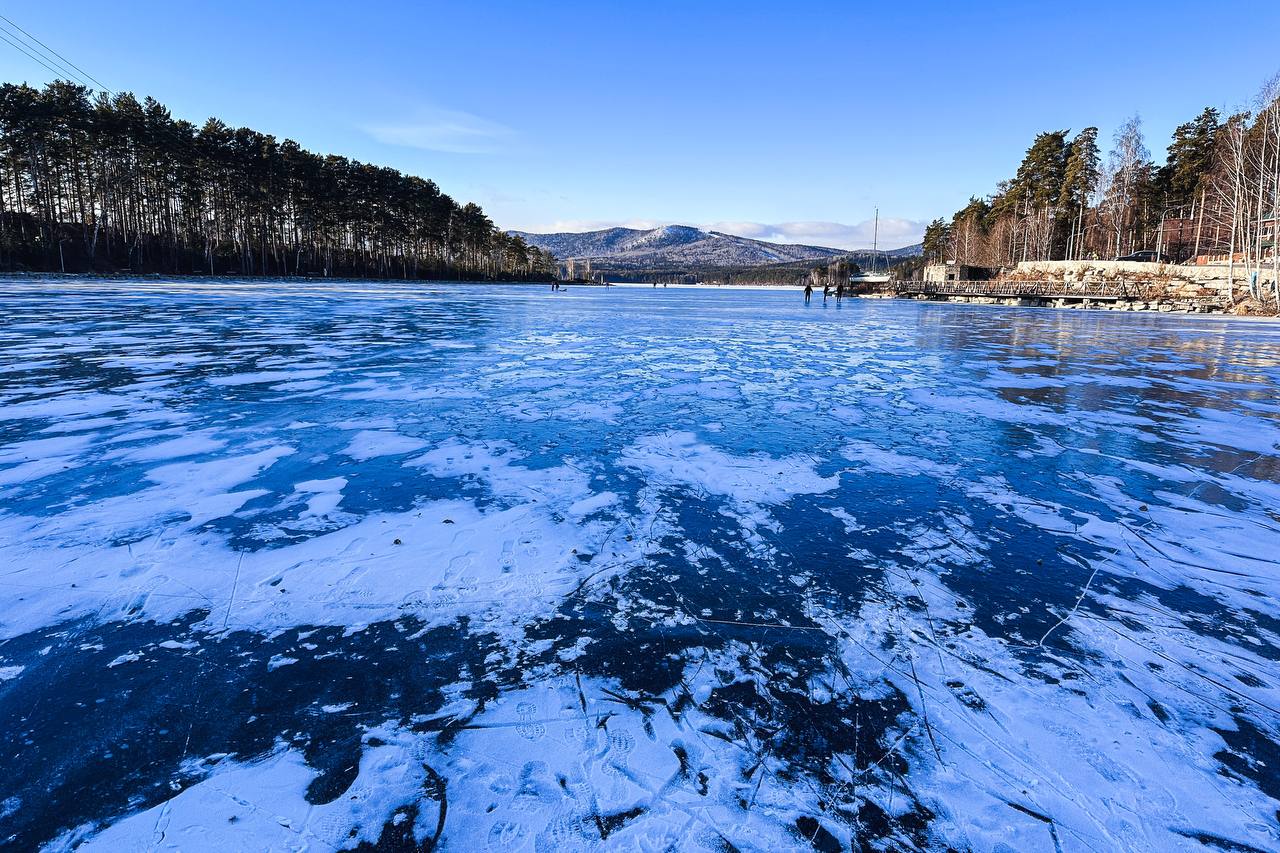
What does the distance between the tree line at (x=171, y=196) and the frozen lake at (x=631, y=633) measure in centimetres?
5443

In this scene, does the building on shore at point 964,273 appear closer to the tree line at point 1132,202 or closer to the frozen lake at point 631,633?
the tree line at point 1132,202

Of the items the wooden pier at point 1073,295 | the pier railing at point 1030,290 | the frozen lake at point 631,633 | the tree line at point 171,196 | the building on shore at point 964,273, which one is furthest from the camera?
the building on shore at point 964,273

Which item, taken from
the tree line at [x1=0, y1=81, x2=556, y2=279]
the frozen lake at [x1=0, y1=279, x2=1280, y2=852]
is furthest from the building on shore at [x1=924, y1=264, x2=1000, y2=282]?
the frozen lake at [x1=0, y1=279, x2=1280, y2=852]

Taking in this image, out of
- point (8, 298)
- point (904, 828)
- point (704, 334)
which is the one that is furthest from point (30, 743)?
point (8, 298)

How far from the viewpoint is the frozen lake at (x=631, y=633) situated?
5.77ft

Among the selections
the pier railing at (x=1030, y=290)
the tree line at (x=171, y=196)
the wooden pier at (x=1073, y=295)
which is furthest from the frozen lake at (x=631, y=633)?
the tree line at (x=171, y=196)

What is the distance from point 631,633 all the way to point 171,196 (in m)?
68.9

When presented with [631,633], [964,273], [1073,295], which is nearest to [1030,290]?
[1073,295]

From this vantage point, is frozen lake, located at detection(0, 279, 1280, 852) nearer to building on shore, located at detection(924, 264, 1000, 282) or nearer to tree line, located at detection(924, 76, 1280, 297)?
tree line, located at detection(924, 76, 1280, 297)

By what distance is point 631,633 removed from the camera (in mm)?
2654

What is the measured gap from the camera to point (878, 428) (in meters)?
6.45

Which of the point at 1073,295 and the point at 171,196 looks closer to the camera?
the point at 1073,295

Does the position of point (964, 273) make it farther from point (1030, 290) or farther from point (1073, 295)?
point (1073, 295)

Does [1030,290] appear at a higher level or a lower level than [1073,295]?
higher
